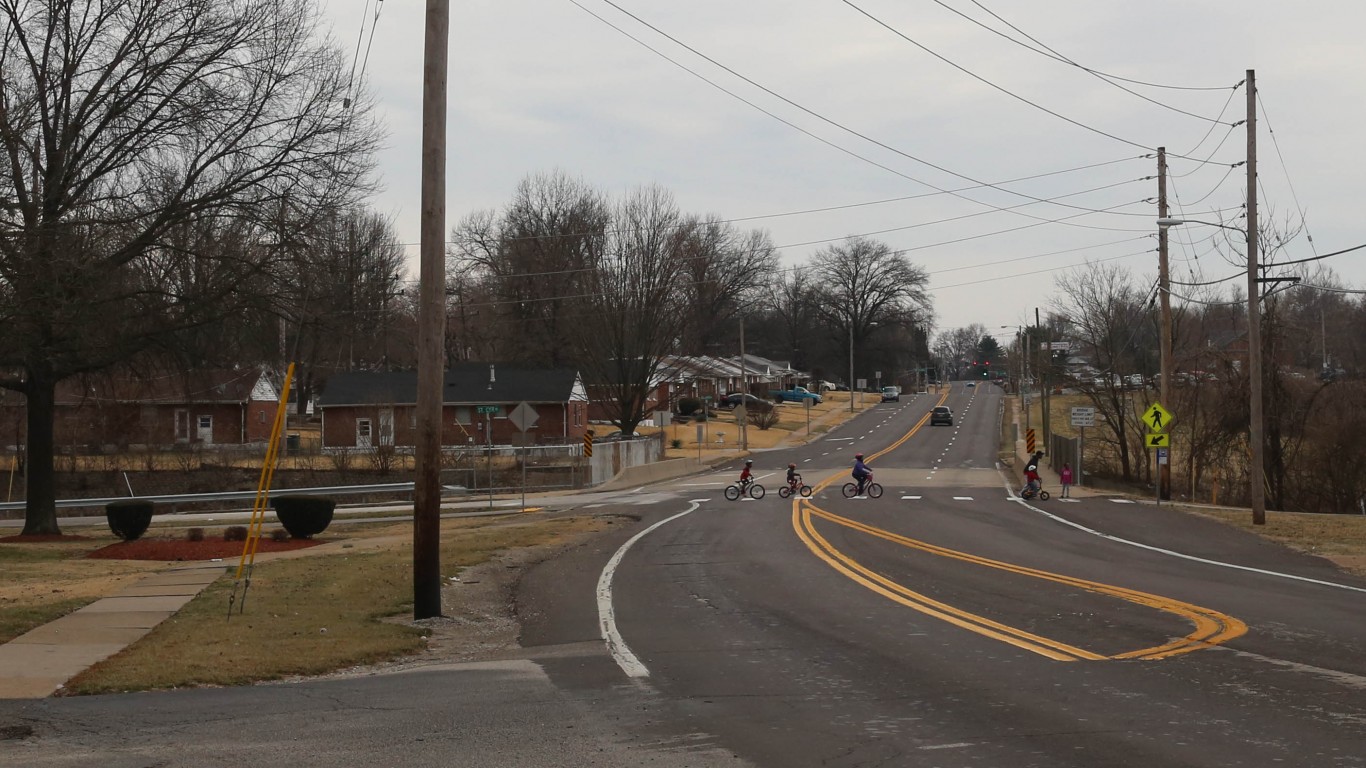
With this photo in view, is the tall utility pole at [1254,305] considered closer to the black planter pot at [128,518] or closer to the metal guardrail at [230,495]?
the black planter pot at [128,518]

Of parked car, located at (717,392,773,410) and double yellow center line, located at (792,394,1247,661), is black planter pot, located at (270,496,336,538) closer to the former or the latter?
double yellow center line, located at (792,394,1247,661)

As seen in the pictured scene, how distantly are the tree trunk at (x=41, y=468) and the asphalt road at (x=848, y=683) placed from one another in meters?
14.7

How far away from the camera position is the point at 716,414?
104250 millimetres

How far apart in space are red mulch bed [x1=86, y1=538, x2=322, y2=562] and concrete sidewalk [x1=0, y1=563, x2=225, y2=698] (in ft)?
17.1

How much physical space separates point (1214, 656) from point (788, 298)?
151 meters

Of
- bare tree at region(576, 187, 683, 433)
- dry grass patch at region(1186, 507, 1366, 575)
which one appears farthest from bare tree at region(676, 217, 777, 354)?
dry grass patch at region(1186, 507, 1366, 575)

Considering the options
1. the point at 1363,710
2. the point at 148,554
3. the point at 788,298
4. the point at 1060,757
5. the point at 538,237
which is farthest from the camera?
the point at 788,298

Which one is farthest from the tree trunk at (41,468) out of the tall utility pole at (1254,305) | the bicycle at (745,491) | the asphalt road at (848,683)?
the tall utility pole at (1254,305)

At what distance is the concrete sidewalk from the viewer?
9742 mm

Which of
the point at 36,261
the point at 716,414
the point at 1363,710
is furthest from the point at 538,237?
the point at 1363,710

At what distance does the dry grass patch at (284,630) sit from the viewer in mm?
10164

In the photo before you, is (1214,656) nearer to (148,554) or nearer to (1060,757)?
(1060,757)

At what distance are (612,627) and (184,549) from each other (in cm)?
1375

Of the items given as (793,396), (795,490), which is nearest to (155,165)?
(795,490)
